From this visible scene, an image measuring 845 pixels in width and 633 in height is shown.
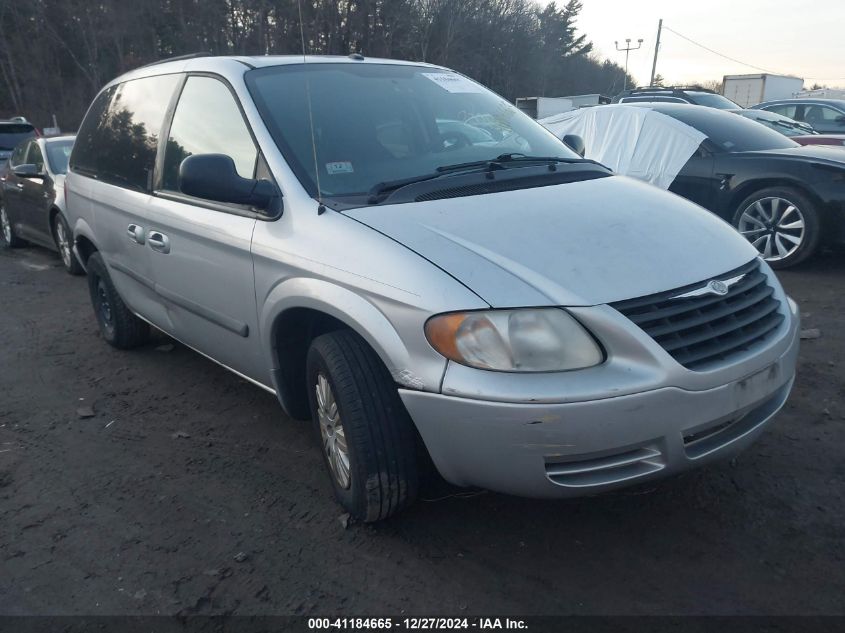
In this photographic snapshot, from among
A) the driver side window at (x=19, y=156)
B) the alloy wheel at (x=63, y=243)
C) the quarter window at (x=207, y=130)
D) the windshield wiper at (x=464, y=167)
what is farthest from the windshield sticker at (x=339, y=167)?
the driver side window at (x=19, y=156)

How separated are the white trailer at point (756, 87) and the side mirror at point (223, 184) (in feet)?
112

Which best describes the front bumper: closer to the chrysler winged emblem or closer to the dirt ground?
the chrysler winged emblem

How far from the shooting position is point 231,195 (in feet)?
9.13

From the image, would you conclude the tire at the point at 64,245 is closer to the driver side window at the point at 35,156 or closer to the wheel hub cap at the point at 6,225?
the driver side window at the point at 35,156

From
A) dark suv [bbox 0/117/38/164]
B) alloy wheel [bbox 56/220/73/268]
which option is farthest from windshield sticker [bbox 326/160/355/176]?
dark suv [bbox 0/117/38/164]

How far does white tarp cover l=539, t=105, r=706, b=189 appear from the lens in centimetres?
720

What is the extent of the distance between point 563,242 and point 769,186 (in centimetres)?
489

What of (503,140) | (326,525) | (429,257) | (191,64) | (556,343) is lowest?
(326,525)

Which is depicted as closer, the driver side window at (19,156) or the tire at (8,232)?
the driver side window at (19,156)

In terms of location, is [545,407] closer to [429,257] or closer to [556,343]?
[556,343]

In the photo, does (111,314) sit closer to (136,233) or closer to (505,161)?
(136,233)

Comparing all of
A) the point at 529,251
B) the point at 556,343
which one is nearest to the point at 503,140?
the point at 529,251

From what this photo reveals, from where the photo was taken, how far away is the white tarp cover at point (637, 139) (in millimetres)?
7195

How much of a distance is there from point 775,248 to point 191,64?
527cm
